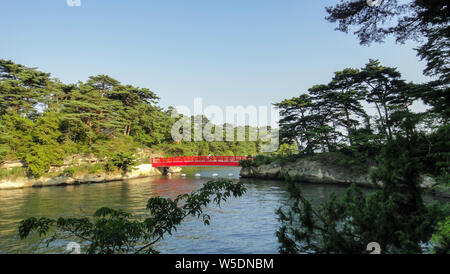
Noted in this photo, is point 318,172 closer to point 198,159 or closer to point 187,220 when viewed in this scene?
point 198,159

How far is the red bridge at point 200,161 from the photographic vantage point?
91.8ft

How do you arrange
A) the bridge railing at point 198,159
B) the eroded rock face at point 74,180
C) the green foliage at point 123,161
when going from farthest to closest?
the bridge railing at point 198,159
the green foliage at point 123,161
the eroded rock face at point 74,180

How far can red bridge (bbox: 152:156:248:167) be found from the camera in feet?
91.8

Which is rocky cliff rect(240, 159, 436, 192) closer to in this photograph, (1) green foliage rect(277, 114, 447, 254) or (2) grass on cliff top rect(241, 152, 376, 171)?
(2) grass on cliff top rect(241, 152, 376, 171)

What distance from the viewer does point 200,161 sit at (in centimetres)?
2888

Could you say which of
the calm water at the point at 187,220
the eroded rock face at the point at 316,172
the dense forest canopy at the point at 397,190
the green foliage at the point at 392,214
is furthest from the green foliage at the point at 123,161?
the green foliage at the point at 392,214

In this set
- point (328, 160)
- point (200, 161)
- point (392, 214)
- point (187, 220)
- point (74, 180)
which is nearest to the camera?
point (392, 214)

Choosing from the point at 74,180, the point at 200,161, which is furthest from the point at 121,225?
the point at 200,161

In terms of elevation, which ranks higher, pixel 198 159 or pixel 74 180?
pixel 198 159

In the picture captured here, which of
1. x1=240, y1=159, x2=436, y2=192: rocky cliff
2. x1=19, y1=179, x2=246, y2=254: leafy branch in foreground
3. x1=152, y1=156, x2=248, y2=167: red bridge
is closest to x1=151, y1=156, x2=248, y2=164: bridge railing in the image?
x1=152, y1=156, x2=248, y2=167: red bridge

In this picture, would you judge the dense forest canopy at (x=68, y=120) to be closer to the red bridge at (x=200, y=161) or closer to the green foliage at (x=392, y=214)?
the red bridge at (x=200, y=161)

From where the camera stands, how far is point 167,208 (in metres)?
3.95
